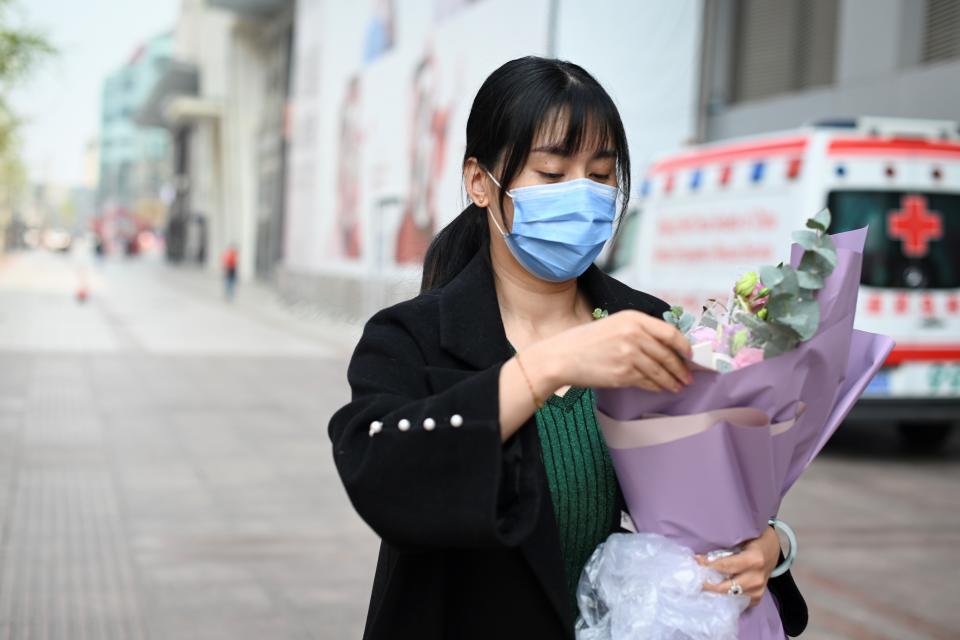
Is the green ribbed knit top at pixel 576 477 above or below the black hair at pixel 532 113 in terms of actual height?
below

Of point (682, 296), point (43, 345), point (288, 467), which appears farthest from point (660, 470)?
point (43, 345)

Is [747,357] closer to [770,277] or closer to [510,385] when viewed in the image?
[770,277]

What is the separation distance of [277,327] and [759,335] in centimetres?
2173

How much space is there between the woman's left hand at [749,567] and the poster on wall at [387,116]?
13.9 metres

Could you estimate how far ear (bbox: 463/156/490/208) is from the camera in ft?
6.49

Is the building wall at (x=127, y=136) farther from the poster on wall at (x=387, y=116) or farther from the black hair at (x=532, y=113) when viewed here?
the black hair at (x=532, y=113)

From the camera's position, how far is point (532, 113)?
71.7 inches

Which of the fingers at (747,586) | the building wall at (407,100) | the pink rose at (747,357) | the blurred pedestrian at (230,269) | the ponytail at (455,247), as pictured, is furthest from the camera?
the blurred pedestrian at (230,269)

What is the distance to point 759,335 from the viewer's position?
1.63 meters

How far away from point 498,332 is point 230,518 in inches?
209

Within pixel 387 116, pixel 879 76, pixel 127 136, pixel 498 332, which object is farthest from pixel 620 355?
pixel 127 136

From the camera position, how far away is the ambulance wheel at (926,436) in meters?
10.2

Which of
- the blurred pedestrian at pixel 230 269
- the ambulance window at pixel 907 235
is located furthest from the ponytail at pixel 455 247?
the blurred pedestrian at pixel 230 269

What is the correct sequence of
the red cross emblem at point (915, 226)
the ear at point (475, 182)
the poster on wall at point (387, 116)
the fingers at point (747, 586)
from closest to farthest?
the fingers at point (747, 586) < the ear at point (475, 182) < the red cross emblem at point (915, 226) < the poster on wall at point (387, 116)
